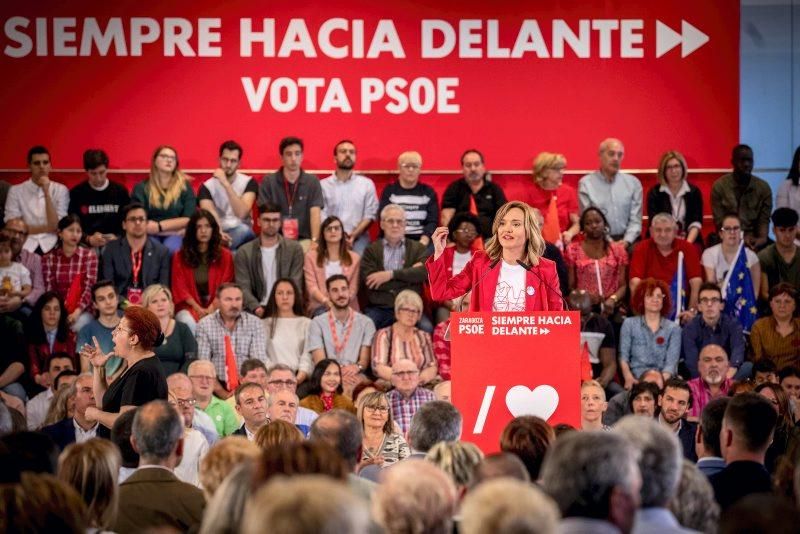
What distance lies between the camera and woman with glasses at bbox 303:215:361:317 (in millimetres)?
10445

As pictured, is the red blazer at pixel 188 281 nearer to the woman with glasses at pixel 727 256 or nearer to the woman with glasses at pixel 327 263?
the woman with glasses at pixel 327 263

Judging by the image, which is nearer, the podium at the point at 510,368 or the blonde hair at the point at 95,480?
the blonde hair at the point at 95,480

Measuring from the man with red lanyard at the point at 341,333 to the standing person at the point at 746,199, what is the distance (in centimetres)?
335

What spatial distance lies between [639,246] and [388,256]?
6.67 feet

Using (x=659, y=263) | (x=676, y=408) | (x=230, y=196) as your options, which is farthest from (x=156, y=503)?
(x=659, y=263)

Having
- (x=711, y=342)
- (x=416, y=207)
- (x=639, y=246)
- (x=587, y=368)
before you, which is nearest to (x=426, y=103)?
(x=416, y=207)

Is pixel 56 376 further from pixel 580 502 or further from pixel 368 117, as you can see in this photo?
pixel 580 502

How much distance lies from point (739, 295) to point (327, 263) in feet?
10.8

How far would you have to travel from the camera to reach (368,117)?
11938 mm

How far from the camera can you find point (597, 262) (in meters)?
10.5

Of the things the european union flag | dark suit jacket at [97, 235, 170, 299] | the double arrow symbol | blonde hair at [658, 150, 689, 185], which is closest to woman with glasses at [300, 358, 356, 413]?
dark suit jacket at [97, 235, 170, 299]

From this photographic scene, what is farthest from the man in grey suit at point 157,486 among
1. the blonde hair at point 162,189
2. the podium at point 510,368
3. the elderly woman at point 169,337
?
the blonde hair at point 162,189

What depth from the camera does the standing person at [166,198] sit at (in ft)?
35.4

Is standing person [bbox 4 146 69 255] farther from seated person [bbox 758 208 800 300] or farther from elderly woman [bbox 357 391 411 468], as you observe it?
seated person [bbox 758 208 800 300]
